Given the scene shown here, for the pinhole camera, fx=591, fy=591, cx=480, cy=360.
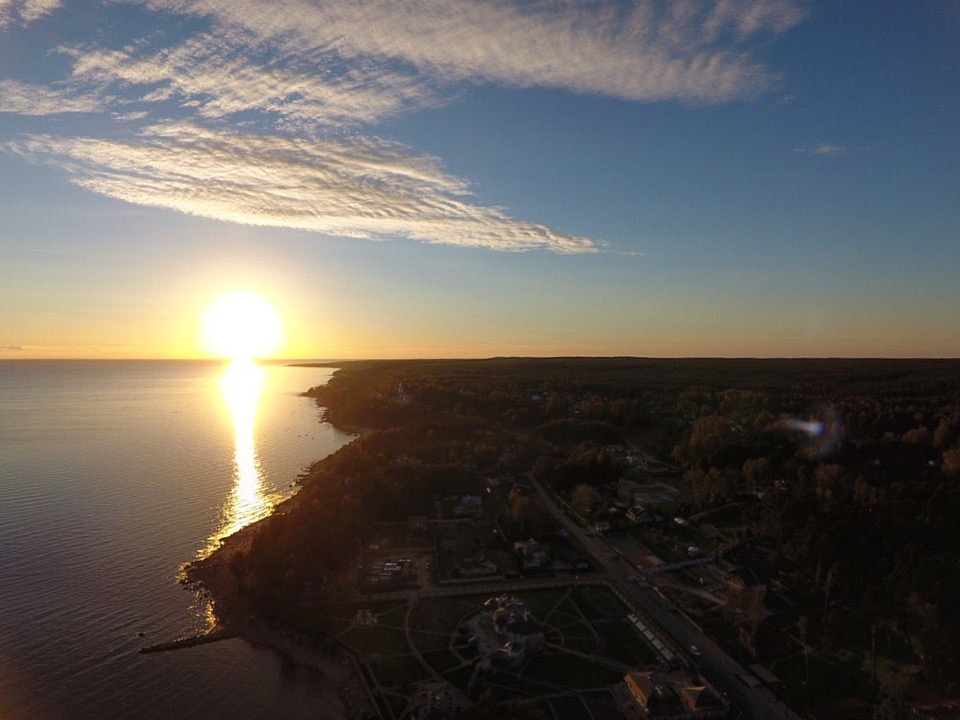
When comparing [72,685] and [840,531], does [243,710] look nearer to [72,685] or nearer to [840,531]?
[72,685]

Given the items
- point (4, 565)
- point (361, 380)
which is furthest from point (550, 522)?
point (361, 380)

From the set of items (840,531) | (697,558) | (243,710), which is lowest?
(243,710)

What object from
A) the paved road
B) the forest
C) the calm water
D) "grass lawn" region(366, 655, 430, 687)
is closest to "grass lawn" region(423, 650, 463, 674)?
"grass lawn" region(366, 655, 430, 687)

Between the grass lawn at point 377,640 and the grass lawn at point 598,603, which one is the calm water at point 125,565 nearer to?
the grass lawn at point 377,640

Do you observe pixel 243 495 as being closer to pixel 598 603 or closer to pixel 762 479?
pixel 598 603

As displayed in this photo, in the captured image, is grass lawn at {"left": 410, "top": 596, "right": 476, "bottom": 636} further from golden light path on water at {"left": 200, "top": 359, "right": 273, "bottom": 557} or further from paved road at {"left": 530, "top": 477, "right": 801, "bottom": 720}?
golden light path on water at {"left": 200, "top": 359, "right": 273, "bottom": 557}

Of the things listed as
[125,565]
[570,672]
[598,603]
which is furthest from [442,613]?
[125,565]
